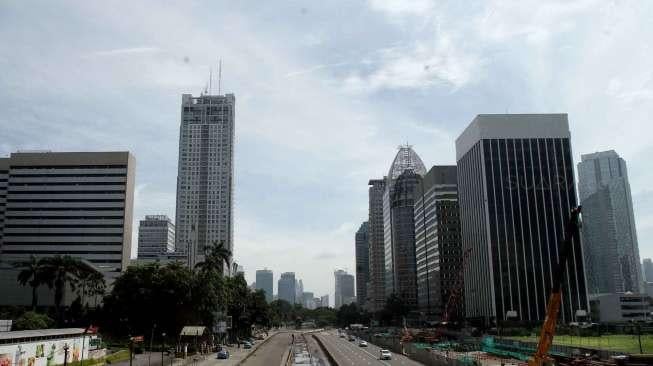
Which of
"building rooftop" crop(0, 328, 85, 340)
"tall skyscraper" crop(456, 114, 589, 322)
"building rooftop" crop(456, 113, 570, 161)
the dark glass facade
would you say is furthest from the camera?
"building rooftop" crop(456, 113, 570, 161)

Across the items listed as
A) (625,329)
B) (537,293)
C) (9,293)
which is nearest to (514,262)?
(537,293)

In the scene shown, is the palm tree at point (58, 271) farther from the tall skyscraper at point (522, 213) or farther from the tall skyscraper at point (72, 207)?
the tall skyscraper at point (522, 213)

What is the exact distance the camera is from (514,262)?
150m

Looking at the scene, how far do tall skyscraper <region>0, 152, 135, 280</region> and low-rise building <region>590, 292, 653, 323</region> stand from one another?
131 metres

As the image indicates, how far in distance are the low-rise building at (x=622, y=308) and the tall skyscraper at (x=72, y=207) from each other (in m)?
131

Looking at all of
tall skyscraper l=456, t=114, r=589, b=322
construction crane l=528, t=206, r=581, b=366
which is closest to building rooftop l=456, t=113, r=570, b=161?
tall skyscraper l=456, t=114, r=589, b=322

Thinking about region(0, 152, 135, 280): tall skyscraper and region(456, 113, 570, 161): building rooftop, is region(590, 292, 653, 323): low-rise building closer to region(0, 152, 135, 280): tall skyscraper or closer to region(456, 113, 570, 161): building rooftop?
region(456, 113, 570, 161): building rooftop

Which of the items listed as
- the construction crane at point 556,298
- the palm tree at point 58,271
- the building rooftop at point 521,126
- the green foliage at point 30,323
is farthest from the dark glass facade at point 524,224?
the construction crane at point 556,298

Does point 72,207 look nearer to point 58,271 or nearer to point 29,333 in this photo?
point 58,271

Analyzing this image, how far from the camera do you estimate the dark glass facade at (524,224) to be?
488 ft

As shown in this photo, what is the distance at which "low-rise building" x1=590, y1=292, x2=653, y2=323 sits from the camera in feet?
543

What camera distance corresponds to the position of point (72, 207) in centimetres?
16662

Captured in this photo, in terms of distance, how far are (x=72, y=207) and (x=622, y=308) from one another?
151811mm

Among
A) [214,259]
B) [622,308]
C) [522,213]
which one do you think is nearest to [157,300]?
[214,259]
